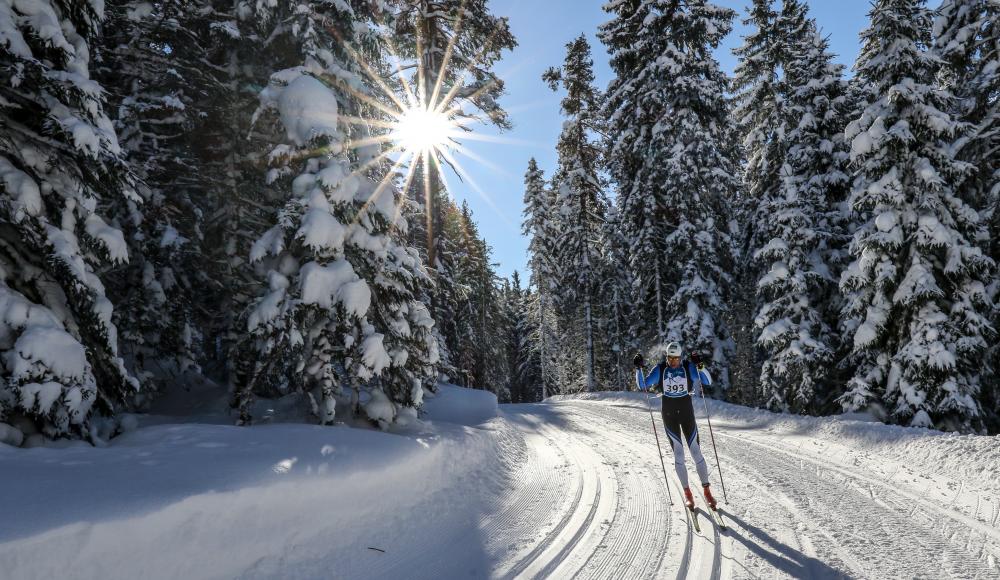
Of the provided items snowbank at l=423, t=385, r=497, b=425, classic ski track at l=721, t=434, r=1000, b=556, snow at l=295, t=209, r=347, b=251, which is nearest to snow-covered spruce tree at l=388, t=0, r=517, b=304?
snowbank at l=423, t=385, r=497, b=425

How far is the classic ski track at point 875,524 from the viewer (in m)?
4.97

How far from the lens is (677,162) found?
20094mm

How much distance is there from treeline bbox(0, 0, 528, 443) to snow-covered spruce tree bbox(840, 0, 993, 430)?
1279 cm

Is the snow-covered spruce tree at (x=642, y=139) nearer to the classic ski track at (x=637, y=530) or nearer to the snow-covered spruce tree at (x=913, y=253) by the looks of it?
the snow-covered spruce tree at (x=913, y=253)

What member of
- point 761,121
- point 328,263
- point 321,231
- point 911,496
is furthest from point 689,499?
point 761,121

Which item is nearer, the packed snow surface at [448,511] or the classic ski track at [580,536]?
the packed snow surface at [448,511]

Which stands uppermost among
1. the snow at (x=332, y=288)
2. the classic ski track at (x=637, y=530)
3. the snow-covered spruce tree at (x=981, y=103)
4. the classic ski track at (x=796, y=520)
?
the snow-covered spruce tree at (x=981, y=103)

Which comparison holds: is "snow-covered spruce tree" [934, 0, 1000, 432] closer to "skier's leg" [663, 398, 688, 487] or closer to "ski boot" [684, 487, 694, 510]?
"skier's leg" [663, 398, 688, 487]

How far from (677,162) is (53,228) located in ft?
64.7

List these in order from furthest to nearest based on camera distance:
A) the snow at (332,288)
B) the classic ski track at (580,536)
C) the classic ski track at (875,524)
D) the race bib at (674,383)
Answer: the snow at (332,288), the race bib at (674,383), the classic ski track at (580,536), the classic ski track at (875,524)

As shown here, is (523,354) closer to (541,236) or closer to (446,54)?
(541,236)

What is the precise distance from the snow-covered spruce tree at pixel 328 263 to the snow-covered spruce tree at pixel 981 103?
606 inches

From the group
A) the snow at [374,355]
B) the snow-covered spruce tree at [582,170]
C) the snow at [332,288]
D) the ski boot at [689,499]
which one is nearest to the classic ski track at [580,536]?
the ski boot at [689,499]

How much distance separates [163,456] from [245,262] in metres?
5.99
